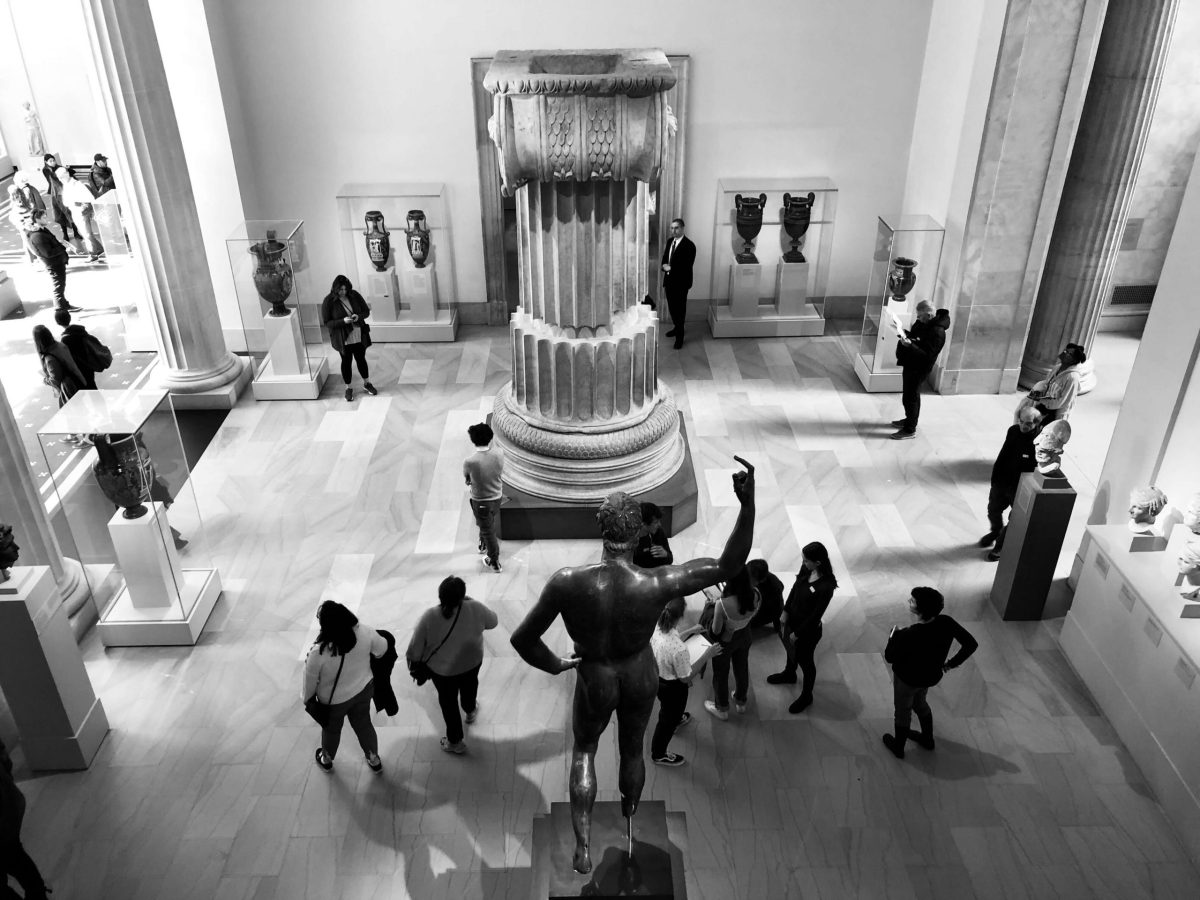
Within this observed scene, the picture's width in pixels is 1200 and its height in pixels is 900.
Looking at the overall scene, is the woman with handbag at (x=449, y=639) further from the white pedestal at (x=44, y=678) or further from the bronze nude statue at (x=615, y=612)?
the white pedestal at (x=44, y=678)

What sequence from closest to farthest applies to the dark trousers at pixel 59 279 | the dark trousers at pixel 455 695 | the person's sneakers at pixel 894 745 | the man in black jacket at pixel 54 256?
the dark trousers at pixel 455 695 → the person's sneakers at pixel 894 745 → the man in black jacket at pixel 54 256 → the dark trousers at pixel 59 279

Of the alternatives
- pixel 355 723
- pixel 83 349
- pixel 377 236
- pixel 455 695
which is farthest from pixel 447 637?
pixel 377 236

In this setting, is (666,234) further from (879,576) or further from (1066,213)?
(879,576)

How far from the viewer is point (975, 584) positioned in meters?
8.29

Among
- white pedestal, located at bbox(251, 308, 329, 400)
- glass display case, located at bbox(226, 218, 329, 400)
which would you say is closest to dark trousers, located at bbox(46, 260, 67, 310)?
glass display case, located at bbox(226, 218, 329, 400)

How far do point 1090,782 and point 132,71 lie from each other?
9.99 meters

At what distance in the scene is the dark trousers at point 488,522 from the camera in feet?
26.7

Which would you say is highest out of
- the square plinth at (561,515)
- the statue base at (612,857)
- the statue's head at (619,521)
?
the statue's head at (619,521)

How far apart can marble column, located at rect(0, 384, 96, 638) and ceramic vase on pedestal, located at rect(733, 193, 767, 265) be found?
8.16m

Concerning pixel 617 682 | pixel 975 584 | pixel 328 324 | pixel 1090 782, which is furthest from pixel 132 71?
pixel 1090 782

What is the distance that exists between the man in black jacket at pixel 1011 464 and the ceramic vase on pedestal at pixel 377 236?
24.3 ft

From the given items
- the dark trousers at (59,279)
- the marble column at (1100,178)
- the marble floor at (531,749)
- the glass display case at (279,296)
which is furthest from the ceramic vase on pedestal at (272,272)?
the marble column at (1100,178)

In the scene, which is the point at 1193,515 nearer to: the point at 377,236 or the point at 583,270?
the point at 583,270

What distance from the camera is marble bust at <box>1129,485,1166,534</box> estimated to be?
6891 mm
